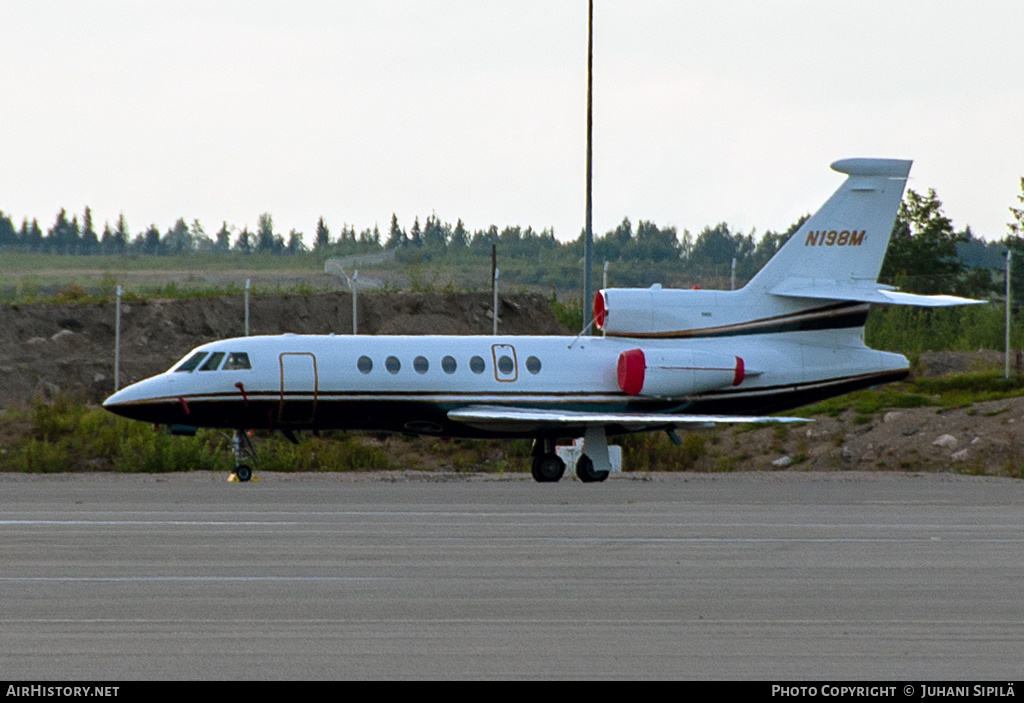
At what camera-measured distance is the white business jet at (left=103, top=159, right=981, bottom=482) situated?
26.5 meters

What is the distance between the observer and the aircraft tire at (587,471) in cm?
2762

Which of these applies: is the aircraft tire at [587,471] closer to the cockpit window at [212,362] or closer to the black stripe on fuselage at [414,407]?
the black stripe on fuselage at [414,407]

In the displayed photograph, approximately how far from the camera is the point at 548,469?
28.0 m

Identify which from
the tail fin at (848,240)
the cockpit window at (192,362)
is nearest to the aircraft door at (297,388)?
the cockpit window at (192,362)

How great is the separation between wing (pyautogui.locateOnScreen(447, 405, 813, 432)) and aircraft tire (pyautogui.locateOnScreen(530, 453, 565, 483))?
0.74 metres

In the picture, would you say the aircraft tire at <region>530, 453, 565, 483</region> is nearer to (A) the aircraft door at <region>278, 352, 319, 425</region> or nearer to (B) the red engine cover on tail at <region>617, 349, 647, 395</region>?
(B) the red engine cover on tail at <region>617, 349, 647, 395</region>

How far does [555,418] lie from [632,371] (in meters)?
1.84

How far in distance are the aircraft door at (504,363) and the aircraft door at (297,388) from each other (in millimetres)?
3221

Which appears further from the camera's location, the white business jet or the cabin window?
the cabin window

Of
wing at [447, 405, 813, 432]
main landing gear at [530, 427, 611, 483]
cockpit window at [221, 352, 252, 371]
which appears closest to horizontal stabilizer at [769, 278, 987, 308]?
wing at [447, 405, 813, 432]

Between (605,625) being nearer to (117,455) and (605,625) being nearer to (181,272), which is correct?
(117,455)

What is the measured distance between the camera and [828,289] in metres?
28.8
